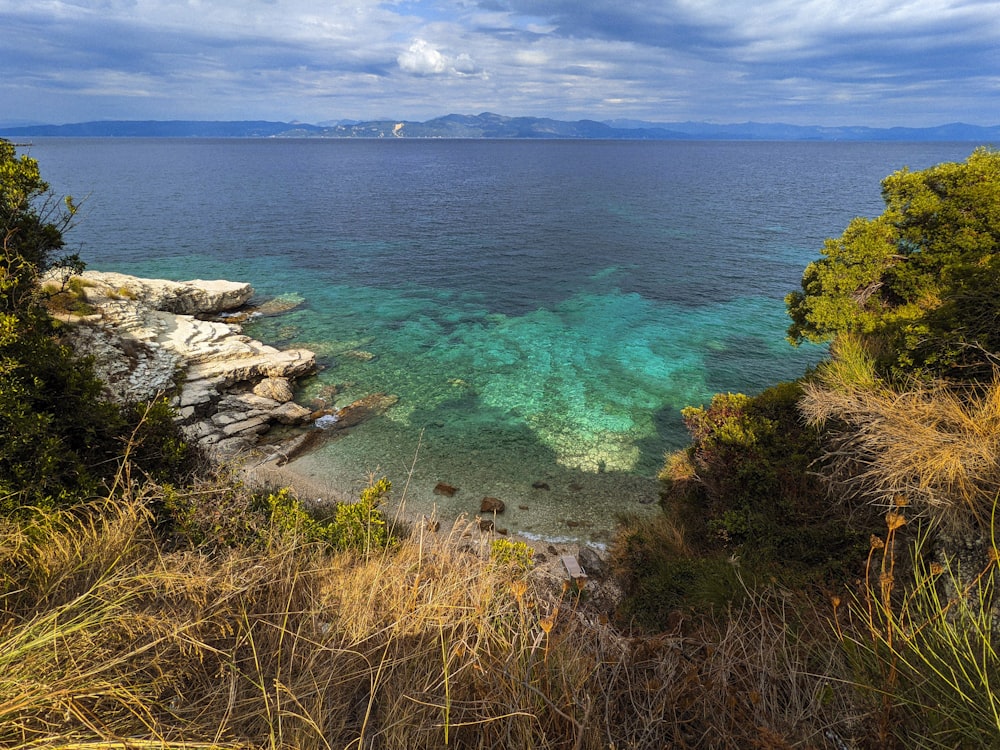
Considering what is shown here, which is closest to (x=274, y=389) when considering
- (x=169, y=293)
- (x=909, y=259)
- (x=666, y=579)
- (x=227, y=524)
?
(x=169, y=293)

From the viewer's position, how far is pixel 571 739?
2896 millimetres

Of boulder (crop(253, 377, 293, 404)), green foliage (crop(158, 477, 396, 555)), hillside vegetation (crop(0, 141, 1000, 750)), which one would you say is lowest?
boulder (crop(253, 377, 293, 404))

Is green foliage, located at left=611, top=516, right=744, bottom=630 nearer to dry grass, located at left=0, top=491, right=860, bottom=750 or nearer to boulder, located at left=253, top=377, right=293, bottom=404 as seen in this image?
dry grass, located at left=0, top=491, right=860, bottom=750

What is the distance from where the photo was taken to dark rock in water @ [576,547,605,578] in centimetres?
1300

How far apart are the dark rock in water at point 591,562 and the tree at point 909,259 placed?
8.23m

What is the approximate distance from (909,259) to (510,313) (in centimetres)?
2321

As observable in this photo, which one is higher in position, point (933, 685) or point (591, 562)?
point (933, 685)

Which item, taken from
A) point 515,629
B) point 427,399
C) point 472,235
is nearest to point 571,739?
point 515,629

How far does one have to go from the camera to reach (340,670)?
3361 millimetres

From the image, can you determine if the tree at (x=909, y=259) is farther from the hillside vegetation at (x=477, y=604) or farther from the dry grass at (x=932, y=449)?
the dry grass at (x=932, y=449)

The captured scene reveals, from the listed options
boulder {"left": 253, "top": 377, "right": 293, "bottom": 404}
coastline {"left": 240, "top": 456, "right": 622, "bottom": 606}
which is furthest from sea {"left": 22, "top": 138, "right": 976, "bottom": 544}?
boulder {"left": 253, "top": 377, "right": 293, "bottom": 404}

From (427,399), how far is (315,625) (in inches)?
763

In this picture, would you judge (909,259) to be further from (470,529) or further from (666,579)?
(470,529)

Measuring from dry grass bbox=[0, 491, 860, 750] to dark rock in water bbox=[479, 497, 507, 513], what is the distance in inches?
469
